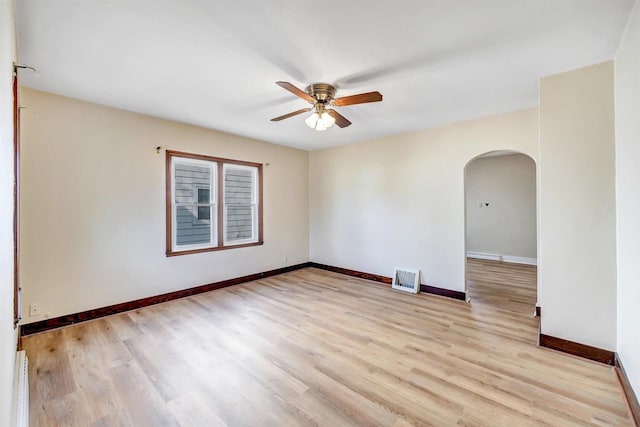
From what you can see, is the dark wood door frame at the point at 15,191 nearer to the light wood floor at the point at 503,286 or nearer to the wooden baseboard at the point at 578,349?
the wooden baseboard at the point at 578,349

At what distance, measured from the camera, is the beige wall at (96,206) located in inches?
114

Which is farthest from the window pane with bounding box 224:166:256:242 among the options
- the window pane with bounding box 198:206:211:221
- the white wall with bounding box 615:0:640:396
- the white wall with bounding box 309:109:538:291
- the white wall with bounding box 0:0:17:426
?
the white wall with bounding box 615:0:640:396

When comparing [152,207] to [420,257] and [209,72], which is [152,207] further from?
[420,257]

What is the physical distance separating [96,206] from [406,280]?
4496mm

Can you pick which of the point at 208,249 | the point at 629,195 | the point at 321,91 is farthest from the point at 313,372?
the point at 208,249

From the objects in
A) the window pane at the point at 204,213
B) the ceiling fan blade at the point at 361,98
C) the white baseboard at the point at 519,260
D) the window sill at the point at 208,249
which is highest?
the ceiling fan blade at the point at 361,98

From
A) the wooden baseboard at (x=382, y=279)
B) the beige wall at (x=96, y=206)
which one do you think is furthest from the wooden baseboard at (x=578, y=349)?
the beige wall at (x=96, y=206)

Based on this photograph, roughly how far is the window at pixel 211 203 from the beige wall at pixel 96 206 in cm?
15

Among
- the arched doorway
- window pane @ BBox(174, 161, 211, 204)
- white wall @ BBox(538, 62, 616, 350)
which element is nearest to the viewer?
white wall @ BBox(538, 62, 616, 350)

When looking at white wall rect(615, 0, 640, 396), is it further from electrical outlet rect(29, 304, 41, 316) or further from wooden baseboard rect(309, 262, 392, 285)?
electrical outlet rect(29, 304, 41, 316)

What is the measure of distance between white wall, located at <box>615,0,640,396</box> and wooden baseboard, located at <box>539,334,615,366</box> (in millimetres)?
165

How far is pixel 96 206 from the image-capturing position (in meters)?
3.27

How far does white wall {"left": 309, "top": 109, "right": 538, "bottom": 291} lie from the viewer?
12.5 feet

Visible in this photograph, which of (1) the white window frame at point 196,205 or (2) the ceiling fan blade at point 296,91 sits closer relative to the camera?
(2) the ceiling fan blade at point 296,91
